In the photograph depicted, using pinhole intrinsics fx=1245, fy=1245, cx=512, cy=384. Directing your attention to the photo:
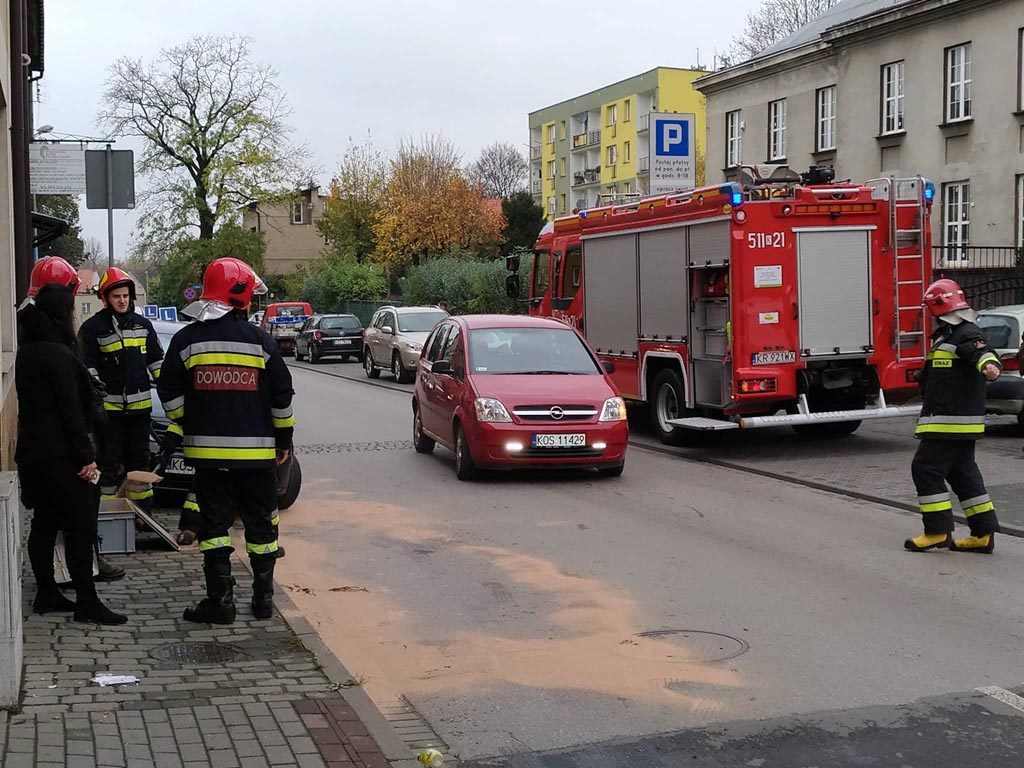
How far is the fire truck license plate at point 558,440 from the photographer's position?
482 inches

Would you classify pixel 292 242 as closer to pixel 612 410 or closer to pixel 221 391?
pixel 612 410

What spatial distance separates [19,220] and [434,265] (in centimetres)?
3097

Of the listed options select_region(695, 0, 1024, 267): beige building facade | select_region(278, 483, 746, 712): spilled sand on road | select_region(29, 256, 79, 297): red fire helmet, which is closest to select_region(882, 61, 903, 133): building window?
select_region(695, 0, 1024, 267): beige building facade

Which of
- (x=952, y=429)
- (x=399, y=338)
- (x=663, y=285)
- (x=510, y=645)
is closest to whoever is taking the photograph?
(x=510, y=645)

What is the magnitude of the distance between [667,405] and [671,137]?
343 inches

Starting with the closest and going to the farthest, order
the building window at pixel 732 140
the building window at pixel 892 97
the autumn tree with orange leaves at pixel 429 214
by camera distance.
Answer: the building window at pixel 892 97, the building window at pixel 732 140, the autumn tree with orange leaves at pixel 429 214

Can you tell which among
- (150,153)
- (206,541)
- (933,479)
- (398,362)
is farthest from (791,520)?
(150,153)

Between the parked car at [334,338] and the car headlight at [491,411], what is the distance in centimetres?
2680

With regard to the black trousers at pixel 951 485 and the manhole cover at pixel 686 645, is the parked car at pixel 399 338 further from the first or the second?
the manhole cover at pixel 686 645

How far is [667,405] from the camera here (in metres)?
15.7

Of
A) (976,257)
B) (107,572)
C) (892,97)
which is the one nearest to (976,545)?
(107,572)

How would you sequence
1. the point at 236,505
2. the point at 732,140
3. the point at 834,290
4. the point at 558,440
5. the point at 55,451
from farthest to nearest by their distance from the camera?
the point at 732,140 < the point at 834,290 < the point at 558,440 < the point at 236,505 < the point at 55,451

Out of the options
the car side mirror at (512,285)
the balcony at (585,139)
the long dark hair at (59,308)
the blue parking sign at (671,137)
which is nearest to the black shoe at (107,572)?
the long dark hair at (59,308)

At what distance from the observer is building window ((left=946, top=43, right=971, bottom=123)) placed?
93.2 feet
